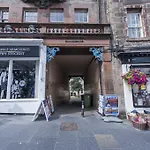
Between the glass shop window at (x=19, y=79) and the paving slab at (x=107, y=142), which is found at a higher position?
the glass shop window at (x=19, y=79)

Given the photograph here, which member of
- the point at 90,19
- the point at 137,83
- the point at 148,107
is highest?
the point at 90,19

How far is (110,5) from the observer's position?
8.14 m

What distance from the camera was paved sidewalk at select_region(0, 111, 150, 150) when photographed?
377 cm

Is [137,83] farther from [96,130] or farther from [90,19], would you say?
[90,19]

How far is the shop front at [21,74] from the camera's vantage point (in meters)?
7.37

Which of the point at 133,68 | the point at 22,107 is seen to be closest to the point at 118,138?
the point at 133,68

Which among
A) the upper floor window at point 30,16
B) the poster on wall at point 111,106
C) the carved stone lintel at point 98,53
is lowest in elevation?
the poster on wall at point 111,106

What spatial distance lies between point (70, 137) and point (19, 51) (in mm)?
5545

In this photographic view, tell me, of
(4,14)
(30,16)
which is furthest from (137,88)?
(4,14)

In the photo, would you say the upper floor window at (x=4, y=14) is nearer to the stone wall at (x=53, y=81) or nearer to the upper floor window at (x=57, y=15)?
the upper floor window at (x=57, y=15)

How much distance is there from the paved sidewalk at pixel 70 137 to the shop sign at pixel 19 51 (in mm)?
3744

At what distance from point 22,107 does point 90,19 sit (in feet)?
23.8

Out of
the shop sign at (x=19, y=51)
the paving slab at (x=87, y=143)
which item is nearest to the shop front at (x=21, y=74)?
the shop sign at (x=19, y=51)

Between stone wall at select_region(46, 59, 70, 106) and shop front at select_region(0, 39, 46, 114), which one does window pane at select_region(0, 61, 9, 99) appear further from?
stone wall at select_region(46, 59, 70, 106)
